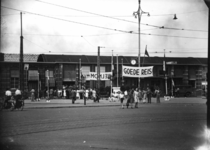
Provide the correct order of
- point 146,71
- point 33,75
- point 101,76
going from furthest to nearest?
1. point 33,75
2. point 101,76
3. point 146,71

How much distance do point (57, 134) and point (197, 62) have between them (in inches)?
2531

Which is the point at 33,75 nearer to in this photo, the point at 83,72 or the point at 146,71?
the point at 83,72

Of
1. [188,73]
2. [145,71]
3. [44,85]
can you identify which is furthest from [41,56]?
[145,71]

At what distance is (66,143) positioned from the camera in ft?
28.6

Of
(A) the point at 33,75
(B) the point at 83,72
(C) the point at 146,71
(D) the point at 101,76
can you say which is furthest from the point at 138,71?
(A) the point at 33,75

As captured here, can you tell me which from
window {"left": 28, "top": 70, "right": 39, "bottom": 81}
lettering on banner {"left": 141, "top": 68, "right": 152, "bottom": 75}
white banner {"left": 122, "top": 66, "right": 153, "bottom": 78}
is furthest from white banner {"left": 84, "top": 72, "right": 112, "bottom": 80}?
window {"left": 28, "top": 70, "right": 39, "bottom": 81}

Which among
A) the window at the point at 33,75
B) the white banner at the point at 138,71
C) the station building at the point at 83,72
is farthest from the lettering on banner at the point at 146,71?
the window at the point at 33,75

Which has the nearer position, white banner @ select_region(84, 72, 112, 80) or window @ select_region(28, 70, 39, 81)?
white banner @ select_region(84, 72, 112, 80)

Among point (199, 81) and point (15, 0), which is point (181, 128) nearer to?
point (15, 0)

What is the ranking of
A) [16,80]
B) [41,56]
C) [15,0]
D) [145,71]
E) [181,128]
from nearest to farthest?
[181,128] → [15,0] → [145,71] → [16,80] → [41,56]

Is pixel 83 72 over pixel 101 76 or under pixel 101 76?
over

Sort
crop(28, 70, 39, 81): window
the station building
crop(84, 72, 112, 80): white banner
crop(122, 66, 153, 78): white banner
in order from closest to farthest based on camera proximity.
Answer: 1. crop(122, 66, 153, 78): white banner
2. crop(84, 72, 112, 80): white banner
3. the station building
4. crop(28, 70, 39, 81): window

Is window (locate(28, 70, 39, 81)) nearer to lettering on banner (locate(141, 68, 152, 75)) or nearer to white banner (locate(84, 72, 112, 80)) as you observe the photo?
white banner (locate(84, 72, 112, 80))

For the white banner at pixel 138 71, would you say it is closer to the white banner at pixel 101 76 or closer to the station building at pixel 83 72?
the white banner at pixel 101 76
